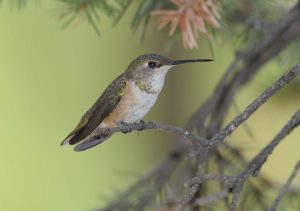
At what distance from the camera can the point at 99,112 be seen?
3.15ft

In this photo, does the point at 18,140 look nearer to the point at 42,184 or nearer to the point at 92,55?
the point at 42,184

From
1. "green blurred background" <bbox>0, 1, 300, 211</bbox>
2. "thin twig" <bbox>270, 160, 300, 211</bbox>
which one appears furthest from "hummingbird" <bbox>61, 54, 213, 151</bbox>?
"green blurred background" <bbox>0, 1, 300, 211</bbox>

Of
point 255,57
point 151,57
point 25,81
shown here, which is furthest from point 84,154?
point 151,57

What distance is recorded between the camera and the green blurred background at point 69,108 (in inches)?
106

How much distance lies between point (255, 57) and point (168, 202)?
0.36 m

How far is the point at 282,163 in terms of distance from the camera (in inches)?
107

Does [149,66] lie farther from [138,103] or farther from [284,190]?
[284,190]

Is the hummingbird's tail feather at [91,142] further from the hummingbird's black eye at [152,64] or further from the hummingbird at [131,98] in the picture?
the hummingbird's black eye at [152,64]

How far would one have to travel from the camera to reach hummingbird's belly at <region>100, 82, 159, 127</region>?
0.95m

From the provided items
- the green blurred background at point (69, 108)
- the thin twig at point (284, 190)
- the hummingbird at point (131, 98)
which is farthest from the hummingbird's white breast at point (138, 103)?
the green blurred background at point (69, 108)

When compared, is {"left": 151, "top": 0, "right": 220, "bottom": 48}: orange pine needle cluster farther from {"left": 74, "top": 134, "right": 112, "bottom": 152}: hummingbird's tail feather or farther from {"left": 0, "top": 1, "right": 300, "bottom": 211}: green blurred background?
{"left": 0, "top": 1, "right": 300, "bottom": 211}: green blurred background

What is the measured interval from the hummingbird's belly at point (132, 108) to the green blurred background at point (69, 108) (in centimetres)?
154

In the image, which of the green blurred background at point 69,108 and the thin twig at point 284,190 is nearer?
the thin twig at point 284,190

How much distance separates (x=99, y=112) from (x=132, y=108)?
42 millimetres
